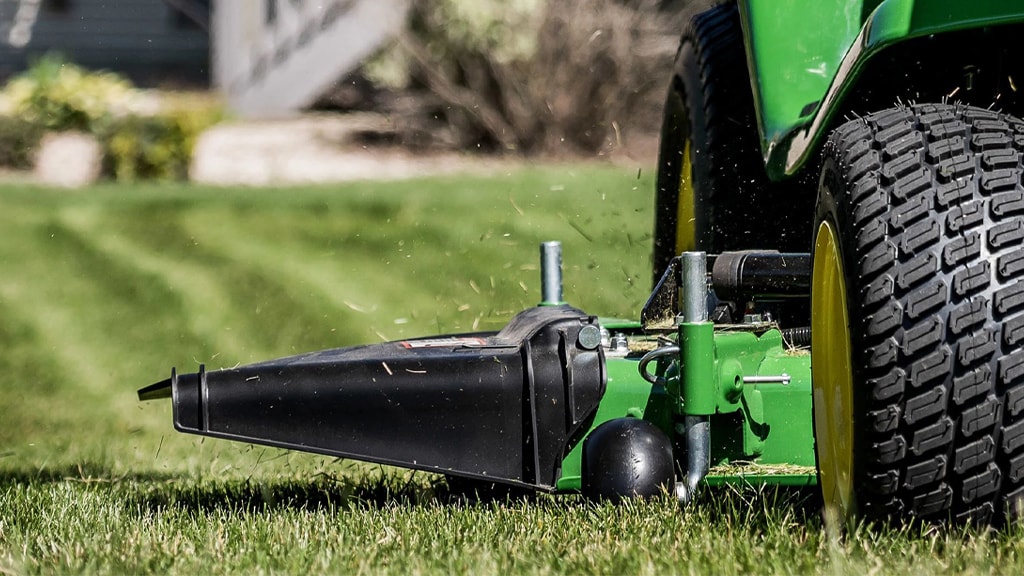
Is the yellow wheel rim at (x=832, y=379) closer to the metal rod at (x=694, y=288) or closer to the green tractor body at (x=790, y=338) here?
the green tractor body at (x=790, y=338)

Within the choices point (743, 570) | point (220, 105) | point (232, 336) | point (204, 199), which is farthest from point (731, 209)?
point (220, 105)

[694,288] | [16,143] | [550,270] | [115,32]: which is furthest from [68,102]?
[694,288]

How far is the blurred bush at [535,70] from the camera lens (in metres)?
14.9

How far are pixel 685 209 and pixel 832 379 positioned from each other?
6.22 ft

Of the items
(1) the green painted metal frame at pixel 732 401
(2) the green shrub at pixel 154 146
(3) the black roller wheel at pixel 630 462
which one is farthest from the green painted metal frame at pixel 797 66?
(2) the green shrub at pixel 154 146

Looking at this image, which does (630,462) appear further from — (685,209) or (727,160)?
(685,209)

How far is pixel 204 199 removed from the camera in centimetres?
1164

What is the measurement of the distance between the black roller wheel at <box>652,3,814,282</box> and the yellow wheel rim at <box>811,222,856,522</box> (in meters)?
1.14

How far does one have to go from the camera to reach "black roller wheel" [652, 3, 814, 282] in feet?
13.1

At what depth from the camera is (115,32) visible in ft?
76.0

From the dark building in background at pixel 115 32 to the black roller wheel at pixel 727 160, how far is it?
19.3m

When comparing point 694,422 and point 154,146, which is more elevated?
point 154,146

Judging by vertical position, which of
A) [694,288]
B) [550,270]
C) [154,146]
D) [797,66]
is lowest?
[694,288]

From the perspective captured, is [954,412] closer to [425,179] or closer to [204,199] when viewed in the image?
[204,199]
